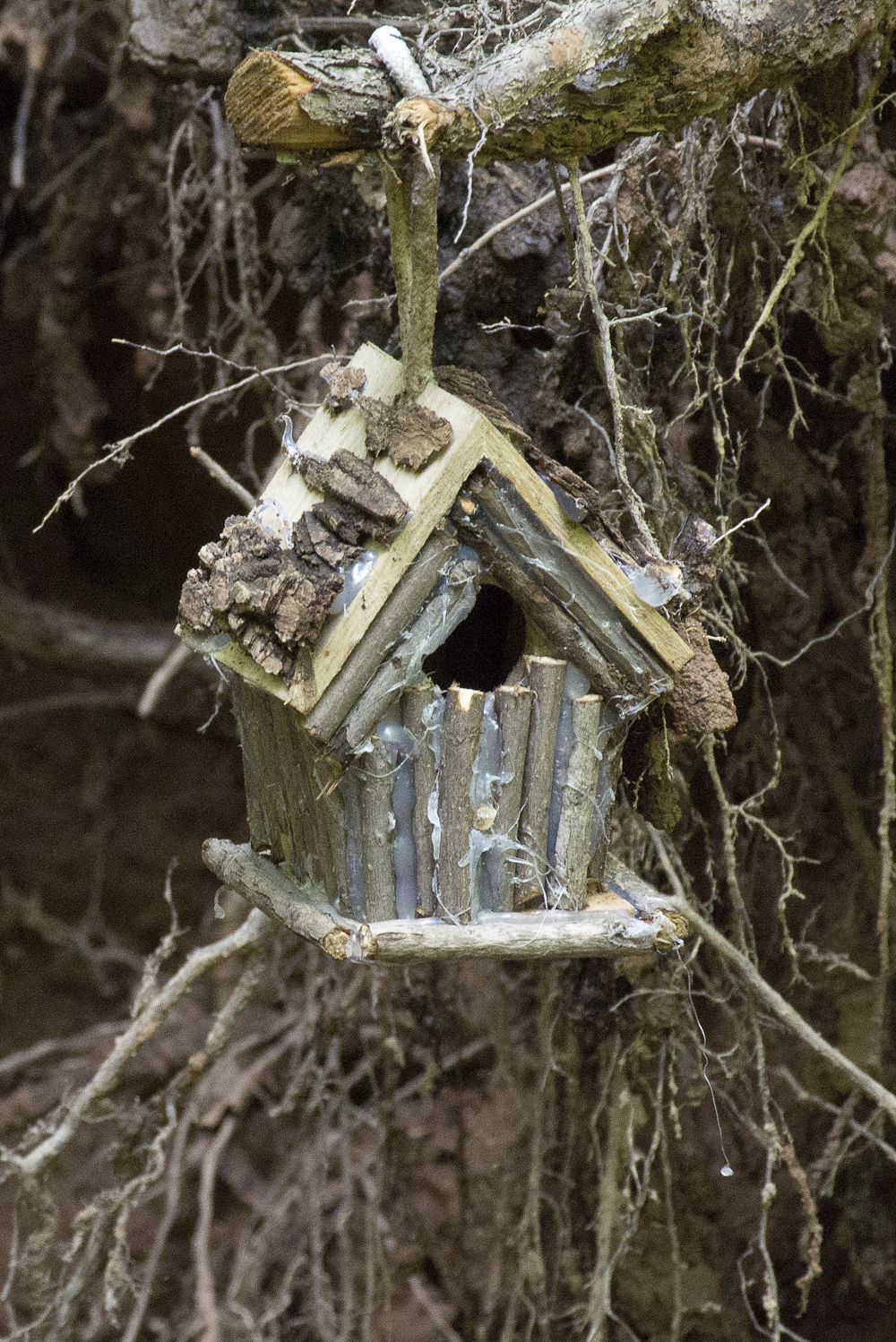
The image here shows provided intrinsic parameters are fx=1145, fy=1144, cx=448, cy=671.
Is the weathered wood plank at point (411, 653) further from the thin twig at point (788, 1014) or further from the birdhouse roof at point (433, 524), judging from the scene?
the thin twig at point (788, 1014)

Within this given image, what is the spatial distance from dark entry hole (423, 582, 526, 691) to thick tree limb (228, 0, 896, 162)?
594 millimetres

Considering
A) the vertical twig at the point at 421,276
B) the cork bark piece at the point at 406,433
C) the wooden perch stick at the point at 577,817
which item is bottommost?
the wooden perch stick at the point at 577,817

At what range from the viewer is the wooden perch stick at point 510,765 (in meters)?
1.34

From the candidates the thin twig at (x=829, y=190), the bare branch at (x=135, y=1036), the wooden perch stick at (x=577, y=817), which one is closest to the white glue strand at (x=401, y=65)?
the thin twig at (x=829, y=190)

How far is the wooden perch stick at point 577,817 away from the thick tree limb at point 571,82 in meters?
0.64

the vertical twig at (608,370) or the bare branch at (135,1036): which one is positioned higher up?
the vertical twig at (608,370)

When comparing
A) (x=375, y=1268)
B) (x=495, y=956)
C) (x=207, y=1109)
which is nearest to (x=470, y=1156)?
(x=375, y=1268)

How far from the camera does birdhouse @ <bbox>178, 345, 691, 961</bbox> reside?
1227 mm

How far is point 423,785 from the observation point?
53.1 inches

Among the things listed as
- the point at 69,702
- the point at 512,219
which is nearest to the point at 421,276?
the point at 512,219

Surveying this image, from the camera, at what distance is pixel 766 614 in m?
2.10

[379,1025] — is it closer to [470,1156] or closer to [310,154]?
[470,1156]

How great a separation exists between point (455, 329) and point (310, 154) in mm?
662

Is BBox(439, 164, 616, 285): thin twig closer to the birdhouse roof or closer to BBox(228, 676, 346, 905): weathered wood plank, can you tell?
the birdhouse roof
